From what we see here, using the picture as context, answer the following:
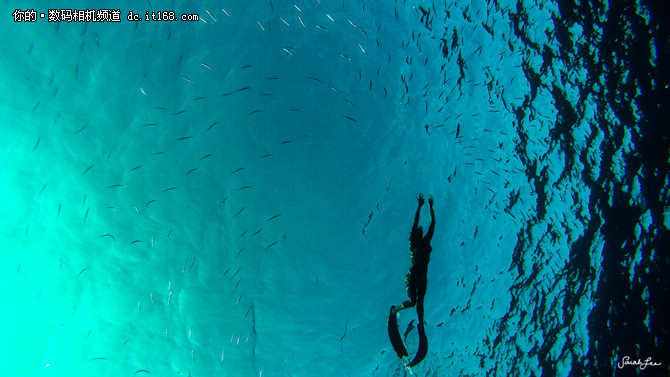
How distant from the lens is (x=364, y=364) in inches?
607

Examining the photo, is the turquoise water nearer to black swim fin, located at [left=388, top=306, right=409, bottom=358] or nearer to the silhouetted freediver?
the silhouetted freediver

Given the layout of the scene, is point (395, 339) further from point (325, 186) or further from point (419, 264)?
point (325, 186)

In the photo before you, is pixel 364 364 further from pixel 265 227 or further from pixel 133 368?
pixel 133 368

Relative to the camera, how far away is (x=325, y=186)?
38.9 feet

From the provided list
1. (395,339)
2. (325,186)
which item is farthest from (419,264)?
(325,186)

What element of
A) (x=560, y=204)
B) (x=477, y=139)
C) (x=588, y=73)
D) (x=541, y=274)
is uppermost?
(x=588, y=73)

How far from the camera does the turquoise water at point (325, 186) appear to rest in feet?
30.7

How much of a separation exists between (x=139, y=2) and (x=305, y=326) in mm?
13909

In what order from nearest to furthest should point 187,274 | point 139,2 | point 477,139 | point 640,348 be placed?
point 139,2 → point 640,348 → point 477,139 → point 187,274

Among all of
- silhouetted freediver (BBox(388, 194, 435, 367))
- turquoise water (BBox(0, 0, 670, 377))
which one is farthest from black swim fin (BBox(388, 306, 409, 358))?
turquoise water (BBox(0, 0, 670, 377))

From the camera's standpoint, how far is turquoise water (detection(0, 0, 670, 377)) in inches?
369

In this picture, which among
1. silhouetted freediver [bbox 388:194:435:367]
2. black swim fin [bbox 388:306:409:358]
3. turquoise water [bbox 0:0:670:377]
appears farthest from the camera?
turquoise water [bbox 0:0:670:377]

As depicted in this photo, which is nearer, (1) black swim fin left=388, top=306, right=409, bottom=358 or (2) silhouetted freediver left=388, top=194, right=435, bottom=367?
(2) silhouetted freediver left=388, top=194, right=435, bottom=367

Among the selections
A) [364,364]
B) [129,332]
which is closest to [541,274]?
[364,364]
